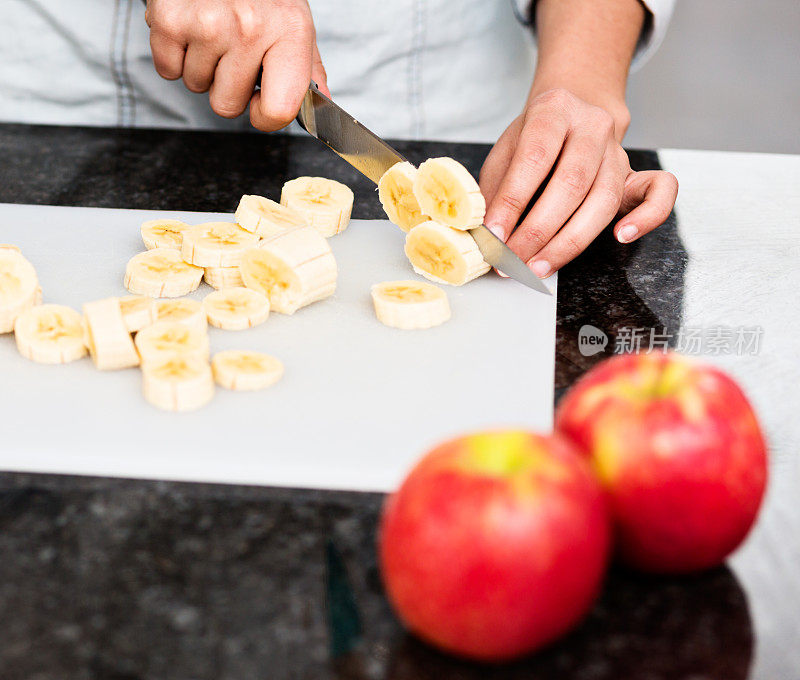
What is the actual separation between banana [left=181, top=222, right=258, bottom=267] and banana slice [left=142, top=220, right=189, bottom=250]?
5 centimetres

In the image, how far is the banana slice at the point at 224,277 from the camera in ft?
4.73

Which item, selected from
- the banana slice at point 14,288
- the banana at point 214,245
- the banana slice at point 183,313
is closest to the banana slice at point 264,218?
the banana at point 214,245

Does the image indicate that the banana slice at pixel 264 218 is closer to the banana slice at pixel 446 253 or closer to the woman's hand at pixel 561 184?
the banana slice at pixel 446 253

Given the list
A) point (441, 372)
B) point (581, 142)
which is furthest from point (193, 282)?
point (581, 142)

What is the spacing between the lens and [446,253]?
145 centimetres

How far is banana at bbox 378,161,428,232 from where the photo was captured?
1.52 metres

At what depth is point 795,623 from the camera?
797 mm

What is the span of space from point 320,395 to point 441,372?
178 millimetres

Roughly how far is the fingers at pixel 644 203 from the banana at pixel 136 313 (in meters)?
0.83

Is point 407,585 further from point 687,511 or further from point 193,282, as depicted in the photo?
point 193,282

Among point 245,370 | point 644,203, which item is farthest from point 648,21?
point 245,370

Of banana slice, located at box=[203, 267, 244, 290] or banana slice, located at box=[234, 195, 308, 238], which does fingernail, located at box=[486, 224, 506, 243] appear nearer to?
banana slice, located at box=[234, 195, 308, 238]

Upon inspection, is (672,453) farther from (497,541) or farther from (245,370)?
(245,370)

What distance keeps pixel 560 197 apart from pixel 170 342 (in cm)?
72
